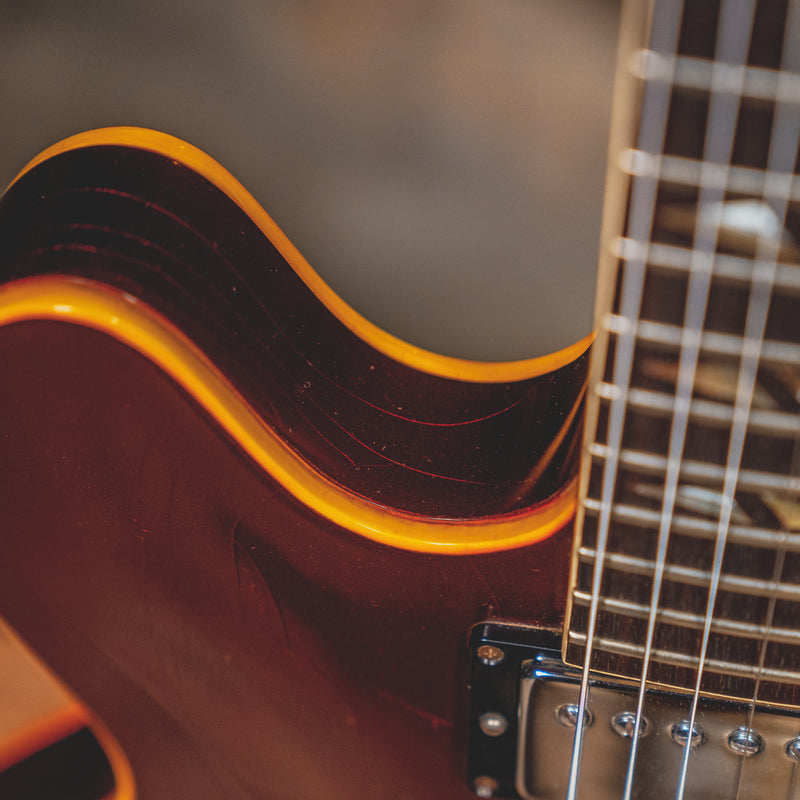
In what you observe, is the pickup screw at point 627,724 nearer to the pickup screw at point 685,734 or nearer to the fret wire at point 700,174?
the pickup screw at point 685,734

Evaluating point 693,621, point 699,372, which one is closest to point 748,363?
point 699,372

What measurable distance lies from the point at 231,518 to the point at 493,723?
6.4 inches

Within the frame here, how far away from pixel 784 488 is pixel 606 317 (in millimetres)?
98

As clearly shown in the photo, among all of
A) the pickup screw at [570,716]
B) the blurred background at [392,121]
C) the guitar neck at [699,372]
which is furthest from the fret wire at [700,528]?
the blurred background at [392,121]

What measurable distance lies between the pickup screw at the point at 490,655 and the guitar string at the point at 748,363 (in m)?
0.09

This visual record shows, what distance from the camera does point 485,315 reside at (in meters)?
0.85

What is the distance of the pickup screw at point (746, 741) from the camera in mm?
368

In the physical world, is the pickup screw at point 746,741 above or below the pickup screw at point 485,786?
above

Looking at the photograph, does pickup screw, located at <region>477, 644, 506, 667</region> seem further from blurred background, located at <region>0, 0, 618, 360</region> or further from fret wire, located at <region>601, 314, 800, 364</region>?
blurred background, located at <region>0, 0, 618, 360</region>

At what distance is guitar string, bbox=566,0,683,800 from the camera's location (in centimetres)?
25

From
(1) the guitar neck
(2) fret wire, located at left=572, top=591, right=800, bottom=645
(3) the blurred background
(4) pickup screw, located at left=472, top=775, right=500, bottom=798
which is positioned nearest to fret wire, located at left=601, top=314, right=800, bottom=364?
(1) the guitar neck

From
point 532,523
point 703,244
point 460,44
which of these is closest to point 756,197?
point 703,244

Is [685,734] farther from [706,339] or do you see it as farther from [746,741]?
[706,339]

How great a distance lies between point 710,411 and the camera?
1.03 ft
